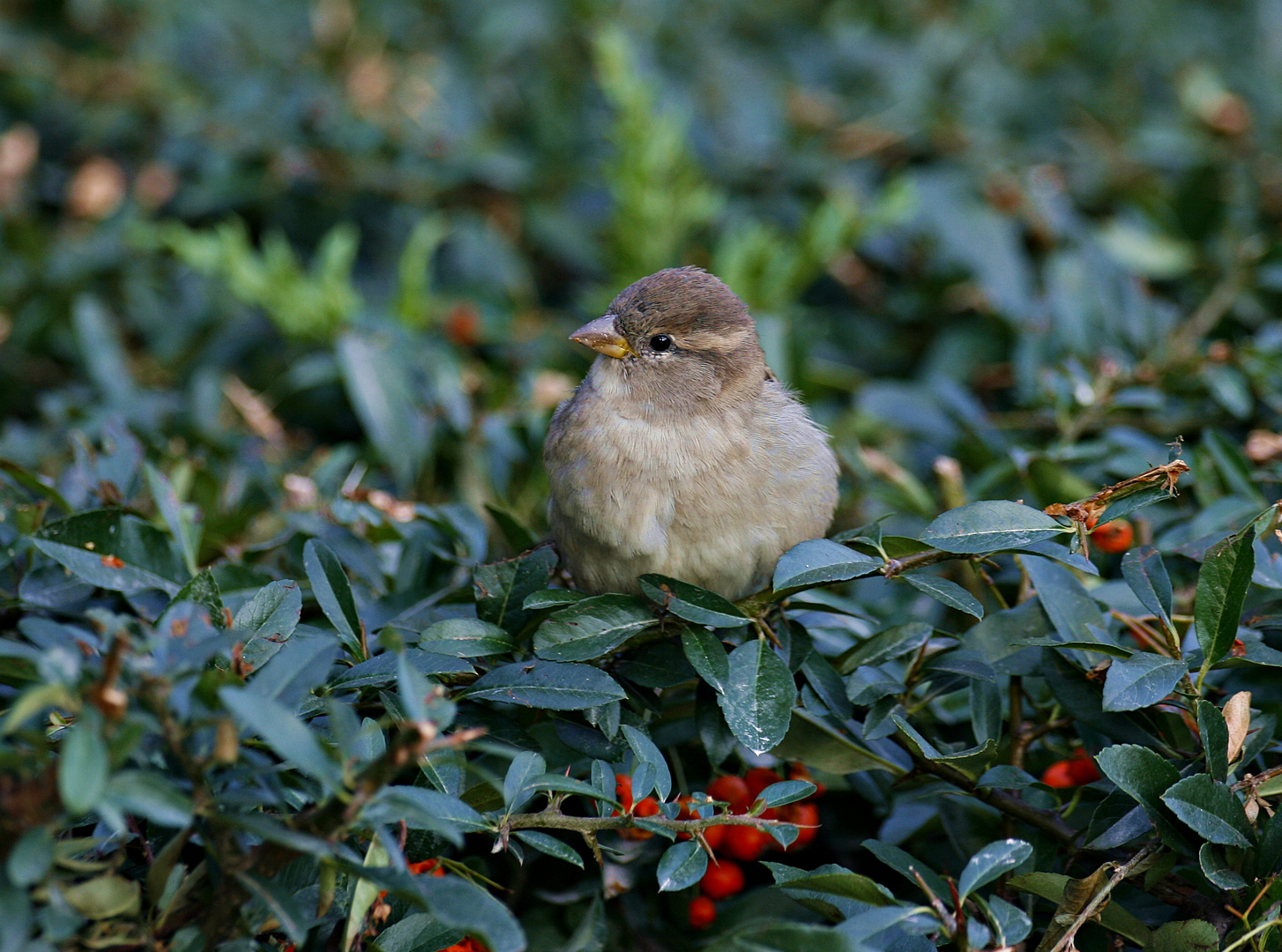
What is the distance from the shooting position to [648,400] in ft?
7.06

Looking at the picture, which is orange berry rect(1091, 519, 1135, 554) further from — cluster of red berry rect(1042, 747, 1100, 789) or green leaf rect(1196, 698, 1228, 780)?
green leaf rect(1196, 698, 1228, 780)

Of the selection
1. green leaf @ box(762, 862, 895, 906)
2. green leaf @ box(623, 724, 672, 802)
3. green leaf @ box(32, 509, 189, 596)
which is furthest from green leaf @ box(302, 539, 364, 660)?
green leaf @ box(762, 862, 895, 906)

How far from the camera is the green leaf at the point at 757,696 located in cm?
146

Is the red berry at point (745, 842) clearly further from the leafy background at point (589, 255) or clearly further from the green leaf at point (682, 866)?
the green leaf at point (682, 866)

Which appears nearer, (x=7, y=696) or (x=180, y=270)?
(x=7, y=696)

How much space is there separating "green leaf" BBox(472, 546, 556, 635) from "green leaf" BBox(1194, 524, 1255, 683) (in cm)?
93

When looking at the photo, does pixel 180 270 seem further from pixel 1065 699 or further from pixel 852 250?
pixel 1065 699

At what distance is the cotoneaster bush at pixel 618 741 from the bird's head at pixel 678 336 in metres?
Answer: 0.50

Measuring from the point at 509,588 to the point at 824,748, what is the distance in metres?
Result: 0.54

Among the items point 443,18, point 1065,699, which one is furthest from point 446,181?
point 1065,699

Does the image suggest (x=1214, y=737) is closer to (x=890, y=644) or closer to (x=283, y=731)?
(x=890, y=644)

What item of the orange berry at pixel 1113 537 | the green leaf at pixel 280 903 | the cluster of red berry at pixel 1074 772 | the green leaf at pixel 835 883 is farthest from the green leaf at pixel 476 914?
the orange berry at pixel 1113 537

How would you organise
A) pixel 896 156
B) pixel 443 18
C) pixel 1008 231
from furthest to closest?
pixel 443 18
pixel 896 156
pixel 1008 231

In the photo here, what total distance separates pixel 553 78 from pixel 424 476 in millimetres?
1900
